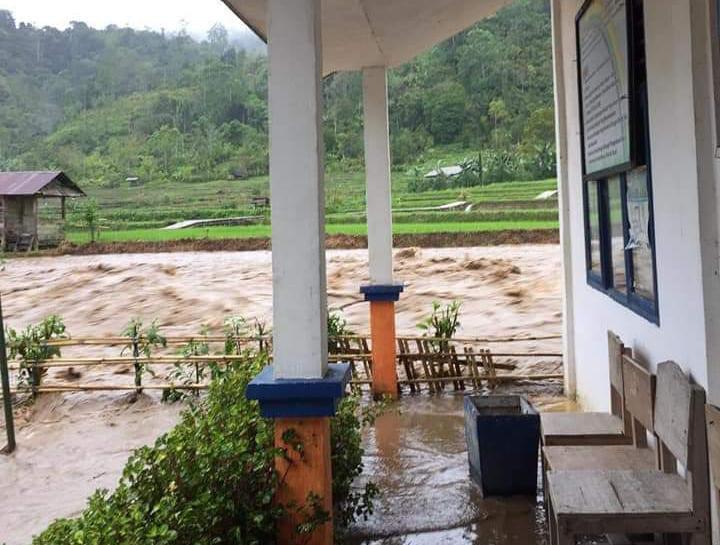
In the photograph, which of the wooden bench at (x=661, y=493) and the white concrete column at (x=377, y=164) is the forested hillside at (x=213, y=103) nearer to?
the white concrete column at (x=377, y=164)

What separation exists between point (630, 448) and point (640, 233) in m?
0.97

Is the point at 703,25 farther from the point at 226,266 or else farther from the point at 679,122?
the point at 226,266

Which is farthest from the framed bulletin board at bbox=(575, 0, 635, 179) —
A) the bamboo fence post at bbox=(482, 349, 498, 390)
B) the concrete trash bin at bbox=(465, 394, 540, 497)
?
the bamboo fence post at bbox=(482, 349, 498, 390)

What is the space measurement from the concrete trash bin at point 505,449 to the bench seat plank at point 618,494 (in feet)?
2.95

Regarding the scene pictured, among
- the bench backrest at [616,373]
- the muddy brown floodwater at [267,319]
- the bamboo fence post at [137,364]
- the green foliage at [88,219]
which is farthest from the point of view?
the green foliage at [88,219]

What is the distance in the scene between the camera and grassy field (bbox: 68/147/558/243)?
22.8m

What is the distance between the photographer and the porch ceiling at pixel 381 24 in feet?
14.5

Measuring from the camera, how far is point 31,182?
54.5 feet

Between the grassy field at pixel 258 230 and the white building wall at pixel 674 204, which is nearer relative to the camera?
the white building wall at pixel 674 204

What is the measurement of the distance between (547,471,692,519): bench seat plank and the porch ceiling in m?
3.16

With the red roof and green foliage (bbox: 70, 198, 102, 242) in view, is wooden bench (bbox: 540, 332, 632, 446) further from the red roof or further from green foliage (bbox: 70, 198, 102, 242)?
green foliage (bbox: 70, 198, 102, 242)

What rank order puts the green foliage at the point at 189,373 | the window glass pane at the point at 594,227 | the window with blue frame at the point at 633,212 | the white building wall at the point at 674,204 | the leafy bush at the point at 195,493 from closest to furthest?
the leafy bush at the point at 195,493
the white building wall at the point at 674,204
the window with blue frame at the point at 633,212
the window glass pane at the point at 594,227
the green foliage at the point at 189,373

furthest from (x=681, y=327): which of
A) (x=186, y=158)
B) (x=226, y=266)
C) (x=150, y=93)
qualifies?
(x=150, y=93)

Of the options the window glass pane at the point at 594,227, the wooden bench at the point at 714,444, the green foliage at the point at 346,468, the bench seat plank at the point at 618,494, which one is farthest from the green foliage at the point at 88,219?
the wooden bench at the point at 714,444
